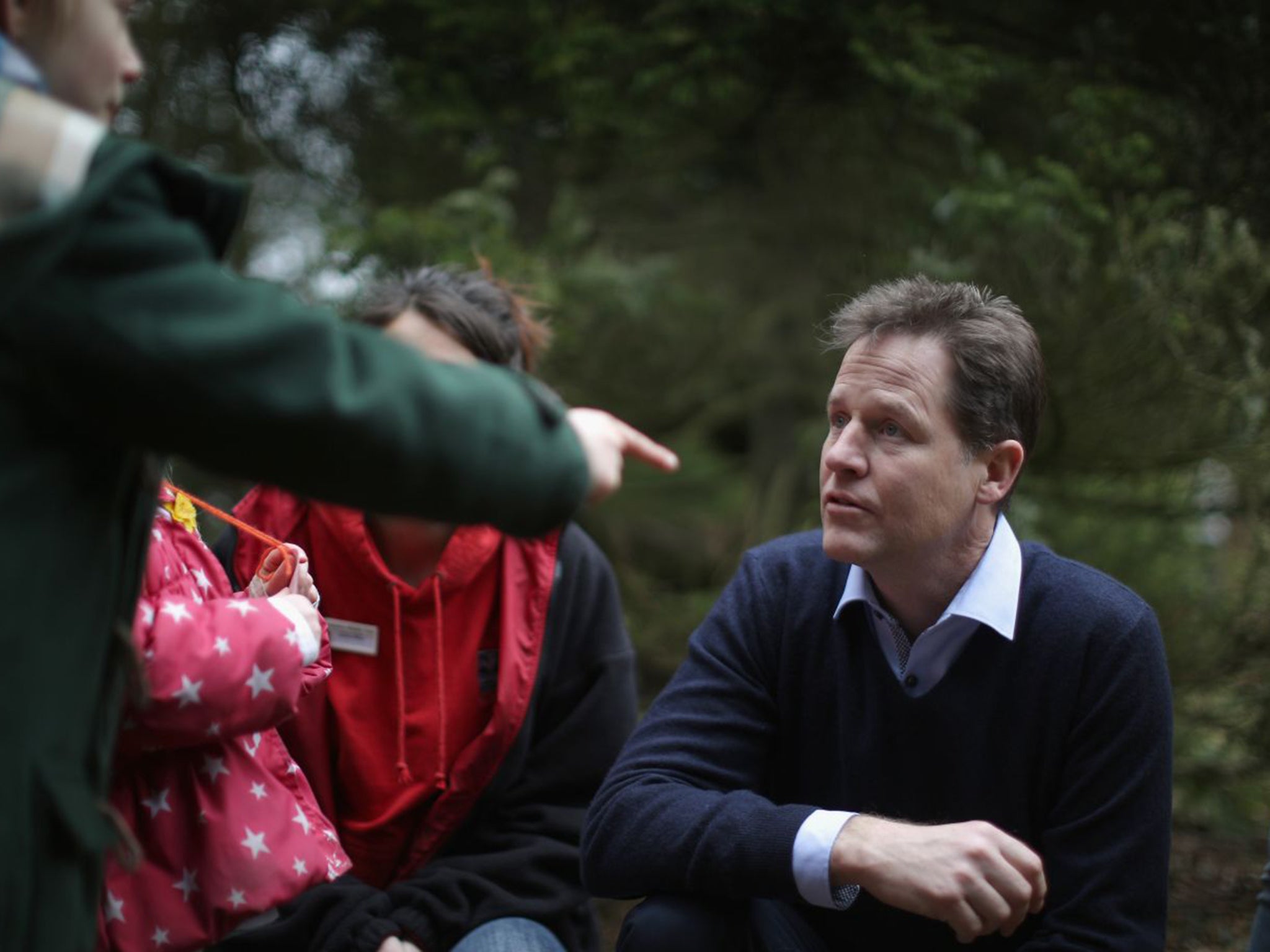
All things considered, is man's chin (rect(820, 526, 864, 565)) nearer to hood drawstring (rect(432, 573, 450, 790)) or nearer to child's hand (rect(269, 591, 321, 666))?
hood drawstring (rect(432, 573, 450, 790))

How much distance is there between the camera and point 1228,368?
3.76m

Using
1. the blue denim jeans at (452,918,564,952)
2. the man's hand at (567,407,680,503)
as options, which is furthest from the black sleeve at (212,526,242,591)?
the man's hand at (567,407,680,503)

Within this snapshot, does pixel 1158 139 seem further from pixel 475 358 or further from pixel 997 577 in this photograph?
pixel 475 358

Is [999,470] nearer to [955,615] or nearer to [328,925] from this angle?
[955,615]

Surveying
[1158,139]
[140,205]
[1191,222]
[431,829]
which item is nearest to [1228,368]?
[1191,222]

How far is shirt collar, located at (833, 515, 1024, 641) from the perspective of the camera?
2.22 meters

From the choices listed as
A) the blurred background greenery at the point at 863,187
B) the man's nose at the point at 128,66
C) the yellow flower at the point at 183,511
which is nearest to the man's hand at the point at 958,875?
the yellow flower at the point at 183,511

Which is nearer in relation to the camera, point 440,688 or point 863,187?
point 440,688

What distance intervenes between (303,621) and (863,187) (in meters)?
3.57

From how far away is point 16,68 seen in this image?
1185 millimetres

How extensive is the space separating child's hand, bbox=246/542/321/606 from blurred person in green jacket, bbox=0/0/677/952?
21.0 inches

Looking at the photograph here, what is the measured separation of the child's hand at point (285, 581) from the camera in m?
1.82

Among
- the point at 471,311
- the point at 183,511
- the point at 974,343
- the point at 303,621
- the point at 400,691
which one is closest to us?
the point at 303,621

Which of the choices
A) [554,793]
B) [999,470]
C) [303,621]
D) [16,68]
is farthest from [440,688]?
[16,68]
